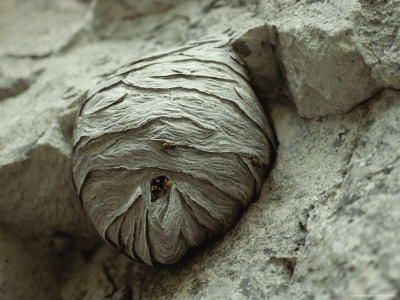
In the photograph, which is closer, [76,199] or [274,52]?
[274,52]

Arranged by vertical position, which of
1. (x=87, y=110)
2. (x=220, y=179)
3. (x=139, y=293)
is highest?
(x=87, y=110)

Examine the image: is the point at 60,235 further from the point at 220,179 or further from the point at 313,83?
the point at 313,83

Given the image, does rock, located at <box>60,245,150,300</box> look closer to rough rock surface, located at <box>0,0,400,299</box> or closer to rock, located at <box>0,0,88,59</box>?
A: rough rock surface, located at <box>0,0,400,299</box>

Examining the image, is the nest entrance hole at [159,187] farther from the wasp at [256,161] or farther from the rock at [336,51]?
the rock at [336,51]

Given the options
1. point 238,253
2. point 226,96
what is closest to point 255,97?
point 226,96

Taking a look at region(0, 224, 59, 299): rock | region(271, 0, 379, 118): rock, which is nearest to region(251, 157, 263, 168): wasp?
region(271, 0, 379, 118): rock

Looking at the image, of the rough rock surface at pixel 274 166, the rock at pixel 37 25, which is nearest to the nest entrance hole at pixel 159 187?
the rough rock surface at pixel 274 166

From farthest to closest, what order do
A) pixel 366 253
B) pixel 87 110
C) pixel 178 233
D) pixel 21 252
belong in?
pixel 21 252 < pixel 87 110 < pixel 178 233 < pixel 366 253
